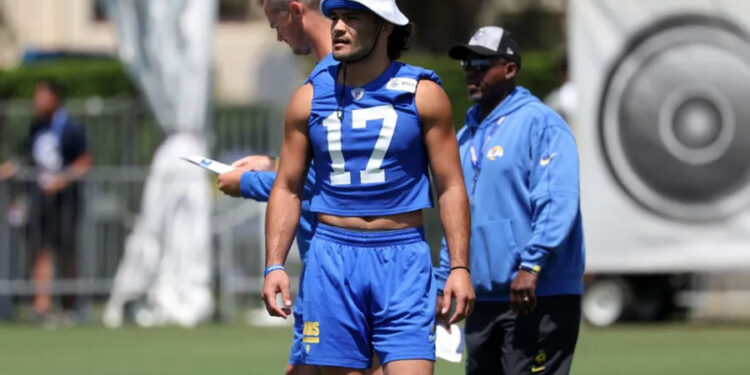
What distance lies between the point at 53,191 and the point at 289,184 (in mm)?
11408

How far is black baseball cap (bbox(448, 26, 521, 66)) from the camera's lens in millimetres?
8544

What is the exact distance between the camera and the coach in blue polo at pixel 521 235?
26.9 ft

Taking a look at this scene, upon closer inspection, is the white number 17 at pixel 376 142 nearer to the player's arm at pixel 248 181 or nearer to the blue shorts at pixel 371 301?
the blue shorts at pixel 371 301

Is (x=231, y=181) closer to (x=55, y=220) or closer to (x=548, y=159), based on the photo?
(x=548, y=159)

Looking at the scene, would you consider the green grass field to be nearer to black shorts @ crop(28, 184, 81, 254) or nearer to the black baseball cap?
black shorts @ crop(28, 184, 81, 254)

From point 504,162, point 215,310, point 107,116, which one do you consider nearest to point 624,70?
point 215,310

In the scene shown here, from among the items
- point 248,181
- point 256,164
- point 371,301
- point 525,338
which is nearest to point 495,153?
point 525,338

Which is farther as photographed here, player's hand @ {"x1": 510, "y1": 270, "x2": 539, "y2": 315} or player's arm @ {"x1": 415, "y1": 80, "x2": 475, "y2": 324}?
player's hand @ {"x1": 510, "y1": 270, "x2": 539, "y2": 315}

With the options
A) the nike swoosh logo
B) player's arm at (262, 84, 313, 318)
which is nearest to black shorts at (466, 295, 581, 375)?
the nike swoosh logo

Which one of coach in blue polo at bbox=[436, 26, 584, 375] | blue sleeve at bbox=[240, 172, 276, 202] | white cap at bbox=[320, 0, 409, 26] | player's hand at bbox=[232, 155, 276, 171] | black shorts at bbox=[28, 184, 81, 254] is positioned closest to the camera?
white cap at bbox=[320, 0, 409, 26]

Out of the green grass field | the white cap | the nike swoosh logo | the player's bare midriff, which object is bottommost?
the green grass field

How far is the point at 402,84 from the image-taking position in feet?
22.7

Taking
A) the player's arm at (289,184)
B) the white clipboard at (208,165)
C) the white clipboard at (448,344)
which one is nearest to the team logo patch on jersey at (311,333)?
the player's arm at (289,184)

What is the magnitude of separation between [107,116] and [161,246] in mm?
2309
